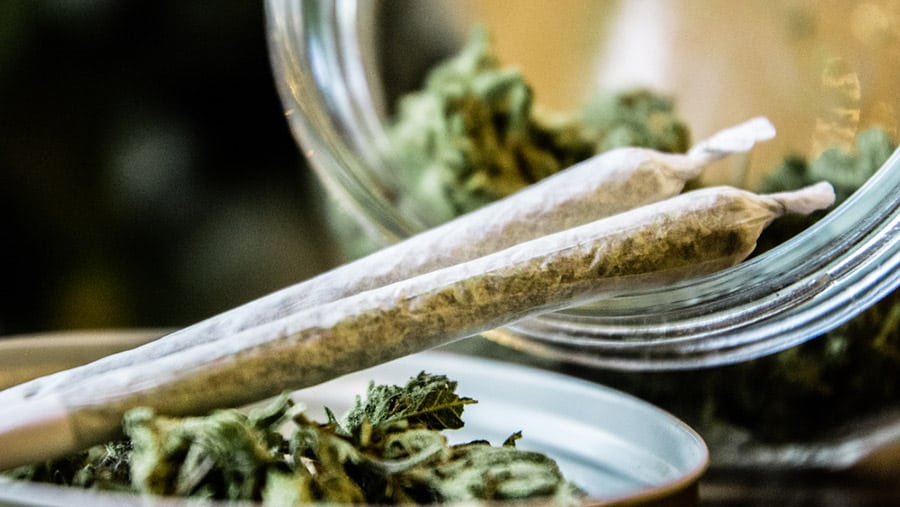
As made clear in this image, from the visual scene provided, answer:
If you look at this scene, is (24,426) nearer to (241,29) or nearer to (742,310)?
(742,310)

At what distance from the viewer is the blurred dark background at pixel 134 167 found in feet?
1.86

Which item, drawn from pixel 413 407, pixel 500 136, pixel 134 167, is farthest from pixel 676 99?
pixel 134 167

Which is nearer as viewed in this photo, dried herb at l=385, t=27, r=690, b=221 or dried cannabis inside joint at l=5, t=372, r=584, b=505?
dried cannabis inside joint at l=5, t=372, r=584, b=505

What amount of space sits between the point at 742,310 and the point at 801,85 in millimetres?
110

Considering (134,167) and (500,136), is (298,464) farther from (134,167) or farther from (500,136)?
(134,167)

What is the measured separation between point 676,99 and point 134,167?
37 cm

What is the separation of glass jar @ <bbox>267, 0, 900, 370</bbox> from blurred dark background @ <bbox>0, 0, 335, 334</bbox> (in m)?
0.19

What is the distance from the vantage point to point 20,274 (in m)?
0.57

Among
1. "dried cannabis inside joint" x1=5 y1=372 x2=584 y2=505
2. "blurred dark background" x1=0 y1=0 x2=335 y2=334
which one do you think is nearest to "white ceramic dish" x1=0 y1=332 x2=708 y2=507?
"dried cannabis inside joint" x1=5 y1=372 x2=584 y2=505

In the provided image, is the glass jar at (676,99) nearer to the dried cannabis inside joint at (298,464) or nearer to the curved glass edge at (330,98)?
the curved glass edge at (330,98)

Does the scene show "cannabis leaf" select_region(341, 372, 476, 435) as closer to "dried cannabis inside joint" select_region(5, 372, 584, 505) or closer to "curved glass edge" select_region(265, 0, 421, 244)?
"dried cannabis inside joint" select_region(5, 372, 584, 505)

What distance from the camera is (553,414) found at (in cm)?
29

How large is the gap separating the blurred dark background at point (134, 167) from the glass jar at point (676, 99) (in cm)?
19

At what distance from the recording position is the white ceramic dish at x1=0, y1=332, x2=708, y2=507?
23 cm
